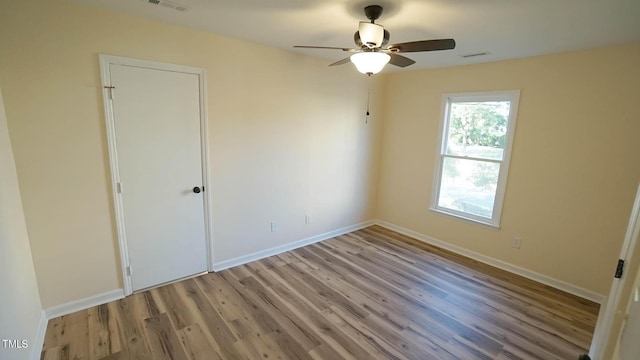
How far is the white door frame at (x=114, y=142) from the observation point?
2404mm

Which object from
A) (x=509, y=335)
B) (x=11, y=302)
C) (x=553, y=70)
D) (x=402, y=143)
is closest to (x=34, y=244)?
(x=11, y=302)

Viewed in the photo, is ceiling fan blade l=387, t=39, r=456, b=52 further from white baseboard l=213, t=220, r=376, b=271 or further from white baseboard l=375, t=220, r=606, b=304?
white baseboard l=375, t=220, r=606, b=304

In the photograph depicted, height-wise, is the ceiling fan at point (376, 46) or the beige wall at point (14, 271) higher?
the ceiling fan at point (376, 46)

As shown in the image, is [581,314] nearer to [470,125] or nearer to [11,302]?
[470,125]

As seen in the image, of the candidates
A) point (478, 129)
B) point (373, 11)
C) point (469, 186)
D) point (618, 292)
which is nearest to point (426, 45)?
point (373, 11)

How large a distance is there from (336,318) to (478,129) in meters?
2.91

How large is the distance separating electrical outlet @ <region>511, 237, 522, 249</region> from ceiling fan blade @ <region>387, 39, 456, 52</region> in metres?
2.62

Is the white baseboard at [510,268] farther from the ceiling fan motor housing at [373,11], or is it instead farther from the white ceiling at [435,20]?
the ceiling fan motor housing at [373,11]

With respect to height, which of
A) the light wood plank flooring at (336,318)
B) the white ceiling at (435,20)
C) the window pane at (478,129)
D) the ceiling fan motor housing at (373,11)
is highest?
the white ceiling at (435,20)

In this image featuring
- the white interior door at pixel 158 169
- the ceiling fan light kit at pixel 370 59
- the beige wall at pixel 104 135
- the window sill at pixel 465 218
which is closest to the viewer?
the ceiling fan light kit at pixel 370 59

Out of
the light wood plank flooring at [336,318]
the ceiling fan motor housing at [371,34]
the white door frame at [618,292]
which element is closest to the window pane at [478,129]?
the light wood plank flooring at [336,318]

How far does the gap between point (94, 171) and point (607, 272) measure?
4.87m

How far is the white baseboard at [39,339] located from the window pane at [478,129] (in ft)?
14.8

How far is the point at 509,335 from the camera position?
2.42 m
